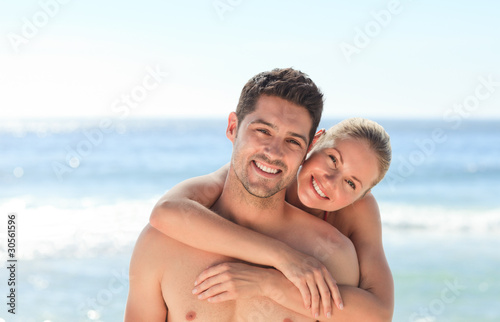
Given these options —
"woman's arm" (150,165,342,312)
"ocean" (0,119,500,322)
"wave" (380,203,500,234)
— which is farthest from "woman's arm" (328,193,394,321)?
"wave" (380,203,500,234)

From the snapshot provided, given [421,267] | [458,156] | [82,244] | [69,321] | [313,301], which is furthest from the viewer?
[458,156]

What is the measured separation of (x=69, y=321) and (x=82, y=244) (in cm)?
360

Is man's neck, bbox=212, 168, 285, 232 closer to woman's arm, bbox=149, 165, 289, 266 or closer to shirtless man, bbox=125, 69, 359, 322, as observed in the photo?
shirtless man, bbox=125, 69, 359, 322

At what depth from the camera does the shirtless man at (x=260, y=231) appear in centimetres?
235

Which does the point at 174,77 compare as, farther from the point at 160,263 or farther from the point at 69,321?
the point at 160,263

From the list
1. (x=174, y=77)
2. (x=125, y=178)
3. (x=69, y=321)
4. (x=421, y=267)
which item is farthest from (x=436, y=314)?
(x=174, y=77)

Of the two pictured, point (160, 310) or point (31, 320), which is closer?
point (160, 310)

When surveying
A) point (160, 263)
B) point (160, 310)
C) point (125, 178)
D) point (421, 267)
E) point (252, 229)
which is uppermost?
point (252, 229)

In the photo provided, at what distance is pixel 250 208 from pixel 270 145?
0.34 meters

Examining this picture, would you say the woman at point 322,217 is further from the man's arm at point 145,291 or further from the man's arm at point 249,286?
the man's arm at point 145,291

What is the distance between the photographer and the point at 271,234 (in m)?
2.54

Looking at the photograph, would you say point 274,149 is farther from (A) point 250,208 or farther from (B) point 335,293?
(B) point 335,293

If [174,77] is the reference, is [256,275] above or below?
above

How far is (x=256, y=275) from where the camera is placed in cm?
229
